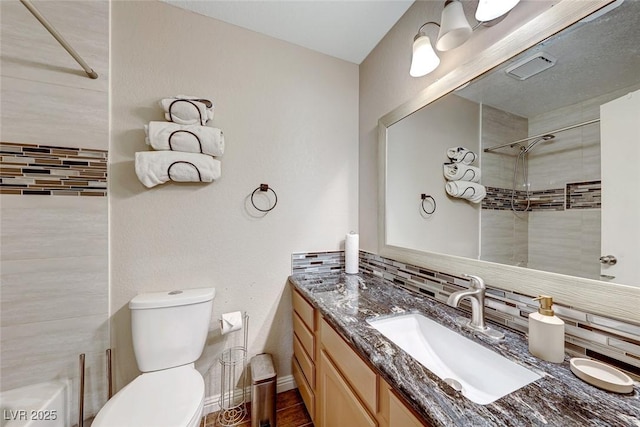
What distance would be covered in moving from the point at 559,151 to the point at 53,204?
2215 mm

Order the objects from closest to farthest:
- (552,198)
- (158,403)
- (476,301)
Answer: (552,198), (476,301), (158,403)

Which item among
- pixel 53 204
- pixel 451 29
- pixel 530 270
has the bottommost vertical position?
pixel 530 270

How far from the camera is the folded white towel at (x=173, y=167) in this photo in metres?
1.23

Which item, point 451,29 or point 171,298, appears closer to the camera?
point 451,29

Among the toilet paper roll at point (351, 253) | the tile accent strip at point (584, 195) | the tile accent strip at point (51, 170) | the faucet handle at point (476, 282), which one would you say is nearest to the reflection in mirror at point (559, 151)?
the tile accent strip at point (584, 195)

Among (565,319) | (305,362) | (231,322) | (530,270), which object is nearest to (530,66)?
(530,270)

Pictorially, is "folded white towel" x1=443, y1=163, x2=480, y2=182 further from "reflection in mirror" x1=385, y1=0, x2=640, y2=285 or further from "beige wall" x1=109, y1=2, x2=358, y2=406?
"beige wall" x1=109, y1=2, x2=358, y2=406

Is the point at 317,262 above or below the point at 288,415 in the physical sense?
above

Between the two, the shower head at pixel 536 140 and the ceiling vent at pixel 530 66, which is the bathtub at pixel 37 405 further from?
the ceiling vent at pixel 530 66

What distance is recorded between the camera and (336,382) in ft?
3.17

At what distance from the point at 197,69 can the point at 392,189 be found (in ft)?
4.82

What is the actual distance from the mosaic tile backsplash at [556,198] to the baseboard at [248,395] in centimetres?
171

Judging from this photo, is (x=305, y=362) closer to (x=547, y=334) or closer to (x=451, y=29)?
(x=547, y=334)

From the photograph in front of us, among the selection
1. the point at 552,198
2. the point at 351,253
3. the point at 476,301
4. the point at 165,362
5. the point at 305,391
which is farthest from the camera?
the point at 351,253
